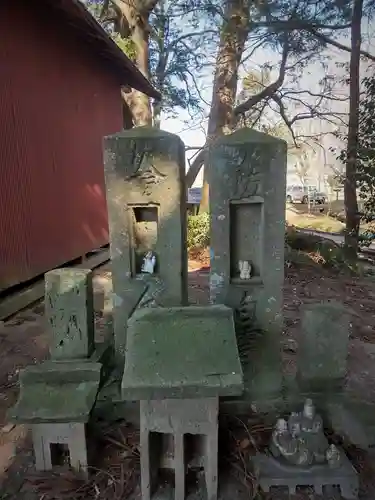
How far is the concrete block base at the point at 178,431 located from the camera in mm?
2236

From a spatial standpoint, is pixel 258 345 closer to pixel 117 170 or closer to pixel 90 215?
pixel 117 170

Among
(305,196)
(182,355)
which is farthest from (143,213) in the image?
(305,196)

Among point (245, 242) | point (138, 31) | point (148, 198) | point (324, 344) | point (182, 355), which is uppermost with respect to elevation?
point (138, 31)

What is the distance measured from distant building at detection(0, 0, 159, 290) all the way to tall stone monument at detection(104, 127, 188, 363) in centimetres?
316

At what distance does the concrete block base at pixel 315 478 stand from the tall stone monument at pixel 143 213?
132 cm

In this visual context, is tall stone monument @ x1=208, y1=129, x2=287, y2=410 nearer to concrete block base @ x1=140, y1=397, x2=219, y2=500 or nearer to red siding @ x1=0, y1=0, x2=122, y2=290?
concrete block base @ x1=140, y1=397, x2=219, y2=500

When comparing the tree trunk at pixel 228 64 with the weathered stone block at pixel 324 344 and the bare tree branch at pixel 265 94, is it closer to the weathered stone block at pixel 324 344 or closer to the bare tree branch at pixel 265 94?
the bare tree branch at pixel 265 94

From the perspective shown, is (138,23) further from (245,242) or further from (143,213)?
(245,242)

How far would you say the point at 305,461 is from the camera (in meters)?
2.42

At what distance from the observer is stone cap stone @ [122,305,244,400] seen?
82.7 inches

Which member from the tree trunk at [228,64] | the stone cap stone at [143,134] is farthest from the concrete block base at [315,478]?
the tree trunk at [228,64]

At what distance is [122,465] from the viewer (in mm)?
2576

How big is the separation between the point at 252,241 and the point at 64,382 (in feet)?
5.50

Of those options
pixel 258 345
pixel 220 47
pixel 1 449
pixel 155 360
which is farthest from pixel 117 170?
pixel 220 47
